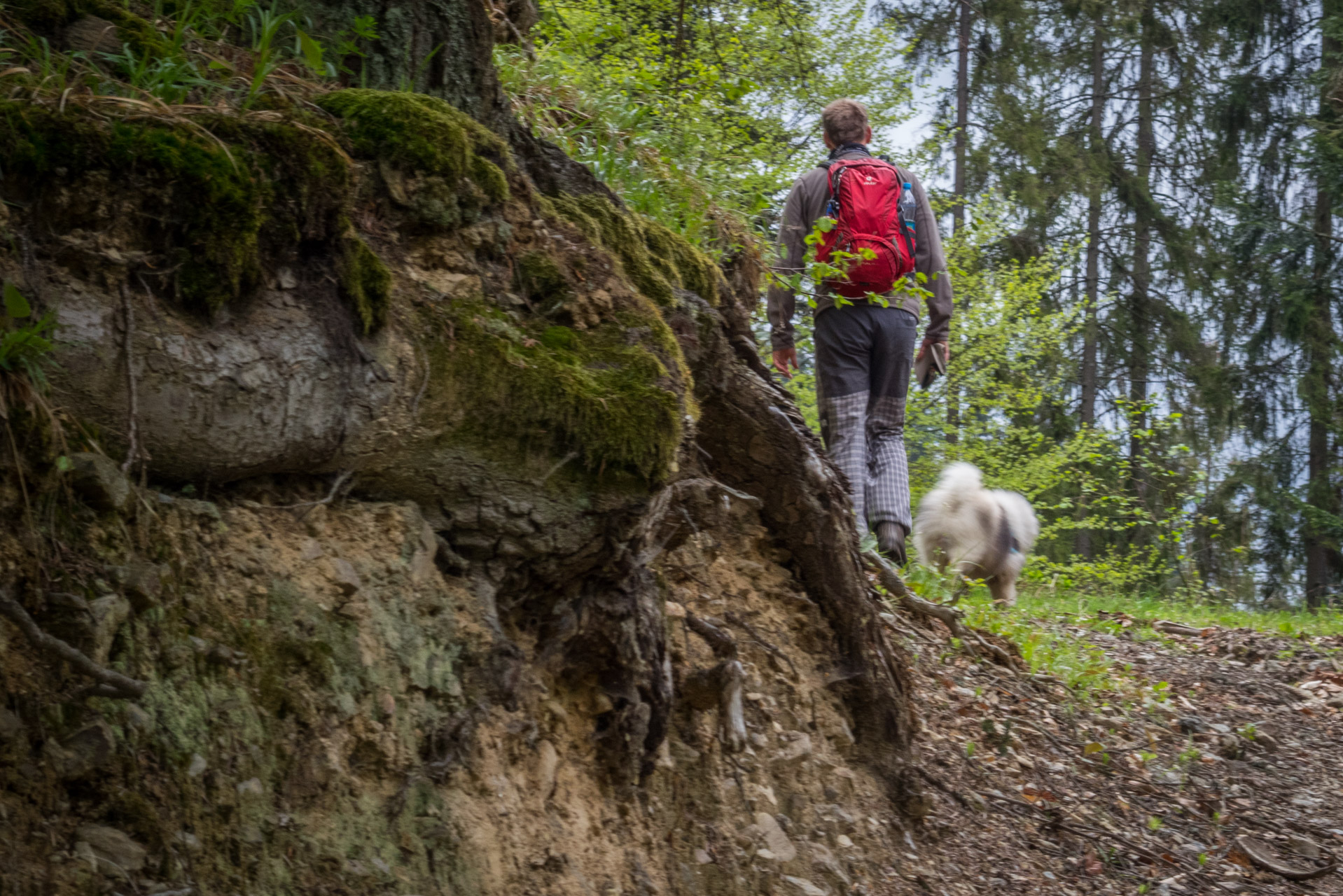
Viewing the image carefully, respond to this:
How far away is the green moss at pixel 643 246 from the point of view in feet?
10.5

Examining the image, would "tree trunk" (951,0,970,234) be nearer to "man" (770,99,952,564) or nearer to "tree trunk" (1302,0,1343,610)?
"tree trunk" (1302,0,1343,610)

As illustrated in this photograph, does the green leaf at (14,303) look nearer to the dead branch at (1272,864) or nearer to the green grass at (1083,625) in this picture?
the green grass at (1083,625)

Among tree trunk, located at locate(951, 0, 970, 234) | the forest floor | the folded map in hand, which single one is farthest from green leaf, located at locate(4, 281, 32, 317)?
tree trunk, located at locate(951, 0, 970, 234)

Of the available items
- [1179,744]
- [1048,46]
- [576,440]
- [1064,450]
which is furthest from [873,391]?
[1048,46]

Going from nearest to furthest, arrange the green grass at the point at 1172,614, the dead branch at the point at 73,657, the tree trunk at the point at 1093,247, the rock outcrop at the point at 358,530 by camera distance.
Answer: the dead branch at the point at 73,657 < the rock outcrop at the point at 358,530 < the green grass at the point at 1172,614 < the tree trunk at the point at 1093,247

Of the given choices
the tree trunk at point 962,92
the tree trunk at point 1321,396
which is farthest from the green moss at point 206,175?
the tree trunk at point 1321,396

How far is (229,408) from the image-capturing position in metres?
2.11

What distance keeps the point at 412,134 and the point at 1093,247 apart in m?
19.4

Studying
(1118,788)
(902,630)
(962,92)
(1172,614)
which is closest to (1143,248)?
(962,92)

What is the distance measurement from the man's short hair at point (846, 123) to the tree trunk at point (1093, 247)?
13.2 m

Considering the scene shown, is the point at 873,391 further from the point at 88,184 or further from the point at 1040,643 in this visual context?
the point at 88,184

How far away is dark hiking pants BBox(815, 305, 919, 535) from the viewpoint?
20.0 ft

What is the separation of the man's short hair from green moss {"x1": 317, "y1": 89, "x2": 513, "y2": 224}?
4054 mm

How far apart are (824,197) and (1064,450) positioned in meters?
8.61
